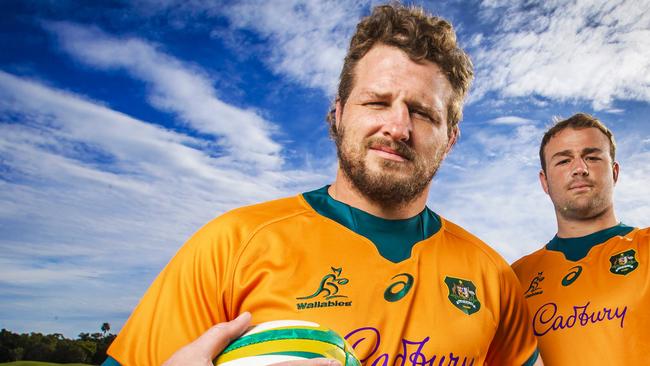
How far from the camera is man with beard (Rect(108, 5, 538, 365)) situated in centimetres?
242

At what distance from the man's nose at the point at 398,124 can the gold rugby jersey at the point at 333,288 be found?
489 millimetres

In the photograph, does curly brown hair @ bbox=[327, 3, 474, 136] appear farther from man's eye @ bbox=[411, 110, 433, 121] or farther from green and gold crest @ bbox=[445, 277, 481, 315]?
green and gold crest @ bbox=[445, 277, 481, 315]

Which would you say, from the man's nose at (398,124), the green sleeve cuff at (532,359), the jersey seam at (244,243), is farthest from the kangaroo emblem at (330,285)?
the green sleeve cuff at (532,359)

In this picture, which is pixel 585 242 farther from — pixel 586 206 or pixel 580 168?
pixel 580 168

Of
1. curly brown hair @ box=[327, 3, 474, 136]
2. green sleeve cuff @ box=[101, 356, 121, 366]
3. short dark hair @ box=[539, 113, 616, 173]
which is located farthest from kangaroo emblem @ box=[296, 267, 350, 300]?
short dark hair @ box=[539, 113, 616, 173]

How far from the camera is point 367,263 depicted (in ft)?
8.80

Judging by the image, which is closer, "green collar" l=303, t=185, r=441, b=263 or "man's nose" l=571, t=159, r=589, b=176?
"green collar" l=303, t=185, r=441, b=263

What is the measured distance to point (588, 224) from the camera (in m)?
4.87

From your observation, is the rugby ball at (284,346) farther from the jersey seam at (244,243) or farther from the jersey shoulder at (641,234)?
the jersey shoulder at (641,234)

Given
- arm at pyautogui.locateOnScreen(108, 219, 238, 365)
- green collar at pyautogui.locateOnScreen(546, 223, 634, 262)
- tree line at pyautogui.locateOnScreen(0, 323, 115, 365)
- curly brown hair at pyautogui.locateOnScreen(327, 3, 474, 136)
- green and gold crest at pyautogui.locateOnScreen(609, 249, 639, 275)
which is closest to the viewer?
arm at pyautogui.locateOnScreen(108, 219, 238, 365)

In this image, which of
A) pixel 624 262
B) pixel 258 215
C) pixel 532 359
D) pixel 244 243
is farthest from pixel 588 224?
pixel 244 243

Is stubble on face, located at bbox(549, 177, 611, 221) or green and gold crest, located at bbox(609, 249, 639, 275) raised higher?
stubble on face, located at bbox(549, 177, 611, 221)

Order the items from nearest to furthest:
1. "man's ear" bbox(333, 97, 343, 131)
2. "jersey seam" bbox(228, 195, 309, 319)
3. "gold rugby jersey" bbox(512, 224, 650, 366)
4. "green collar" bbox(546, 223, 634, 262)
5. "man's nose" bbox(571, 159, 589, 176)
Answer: "jersey seam" bbox(228, 195, 309, 319) → "man's ear" bbox(333, 97, 343, 131) → "gold rugby jersey" bbox(512, 224, 650, 366) → "green collar" bbox(546, 223, 634, 262) → "man's nose" bbox(571, 159, 589, 176)

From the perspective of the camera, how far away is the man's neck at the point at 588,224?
4.86 m
